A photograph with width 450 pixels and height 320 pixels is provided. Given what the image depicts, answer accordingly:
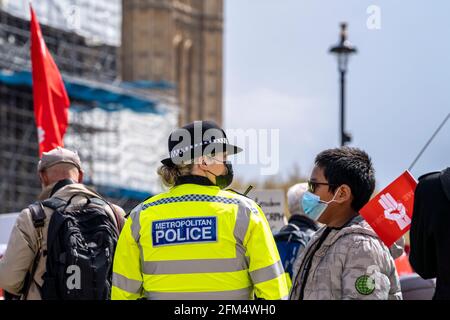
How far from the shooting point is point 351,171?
5508 mm

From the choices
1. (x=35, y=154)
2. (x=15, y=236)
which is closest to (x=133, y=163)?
(x=35, y=154)

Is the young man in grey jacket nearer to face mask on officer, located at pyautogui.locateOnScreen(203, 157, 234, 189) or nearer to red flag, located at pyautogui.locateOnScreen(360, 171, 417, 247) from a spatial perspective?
face mask on officer, located at pyautogui.locateOnScreen(203, 157, 234, 189)

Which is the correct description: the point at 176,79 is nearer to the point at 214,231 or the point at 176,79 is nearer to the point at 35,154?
the point at 35,154

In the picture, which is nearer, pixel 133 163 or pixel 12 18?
pixel 12 18

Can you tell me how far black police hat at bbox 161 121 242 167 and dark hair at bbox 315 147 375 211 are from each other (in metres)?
0.44

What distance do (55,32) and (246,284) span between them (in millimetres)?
34628

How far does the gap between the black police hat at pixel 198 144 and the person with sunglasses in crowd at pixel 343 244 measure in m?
0.47

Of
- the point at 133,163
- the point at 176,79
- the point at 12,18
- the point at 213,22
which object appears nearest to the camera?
the point at 12,18

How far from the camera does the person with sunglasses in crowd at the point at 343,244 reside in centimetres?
515

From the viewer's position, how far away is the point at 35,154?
1518 inches

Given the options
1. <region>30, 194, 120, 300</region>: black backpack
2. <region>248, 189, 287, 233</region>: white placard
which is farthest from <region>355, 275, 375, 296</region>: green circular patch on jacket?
<region>248, 189, 287, 233</region>: white placard

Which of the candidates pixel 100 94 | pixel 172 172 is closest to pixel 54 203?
pixel 172 172

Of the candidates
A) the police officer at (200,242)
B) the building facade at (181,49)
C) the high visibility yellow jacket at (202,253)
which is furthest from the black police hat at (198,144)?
the building facade at (181,49)

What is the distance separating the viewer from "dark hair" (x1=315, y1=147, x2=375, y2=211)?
5.51m
